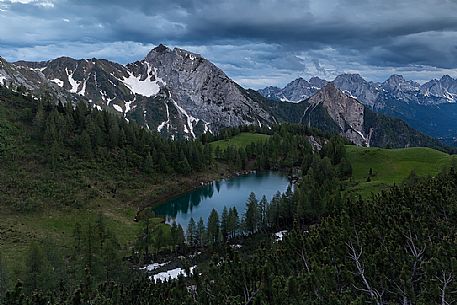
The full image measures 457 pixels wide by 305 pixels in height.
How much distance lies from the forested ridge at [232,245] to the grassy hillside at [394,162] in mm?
7307

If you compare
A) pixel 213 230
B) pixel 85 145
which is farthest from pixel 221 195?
pixel 213 230

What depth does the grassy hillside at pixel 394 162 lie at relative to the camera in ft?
379

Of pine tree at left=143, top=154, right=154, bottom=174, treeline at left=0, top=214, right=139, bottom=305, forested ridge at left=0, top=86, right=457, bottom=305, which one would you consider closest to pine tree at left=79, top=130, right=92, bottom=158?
forested ridge at left=0, top=86, right=457, bottom=305

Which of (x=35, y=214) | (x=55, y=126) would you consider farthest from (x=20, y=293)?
(x=55, y=126)

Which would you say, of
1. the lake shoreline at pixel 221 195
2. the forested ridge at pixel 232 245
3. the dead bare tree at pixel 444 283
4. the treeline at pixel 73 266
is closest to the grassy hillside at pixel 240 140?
the lake shoreline at pixel 221 195

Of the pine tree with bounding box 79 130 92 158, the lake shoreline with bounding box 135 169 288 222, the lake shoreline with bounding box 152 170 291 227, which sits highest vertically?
the pine tree with bounding box 79 130 92 158

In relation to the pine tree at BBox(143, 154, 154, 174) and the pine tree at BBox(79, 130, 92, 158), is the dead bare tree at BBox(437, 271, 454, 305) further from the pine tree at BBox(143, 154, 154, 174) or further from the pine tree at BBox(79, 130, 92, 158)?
the pine tree at BBox(143, 154, 154, 174)

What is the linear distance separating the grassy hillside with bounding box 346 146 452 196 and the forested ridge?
731 centimetres

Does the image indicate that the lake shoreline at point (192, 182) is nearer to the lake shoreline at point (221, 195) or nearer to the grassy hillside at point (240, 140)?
the lake shoreline at point (221, 195)

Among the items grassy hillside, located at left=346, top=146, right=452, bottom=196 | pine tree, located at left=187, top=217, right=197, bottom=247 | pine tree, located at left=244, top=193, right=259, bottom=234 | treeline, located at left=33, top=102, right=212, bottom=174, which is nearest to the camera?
pine tree, located at left=187, top=217, right=197, bottom=247

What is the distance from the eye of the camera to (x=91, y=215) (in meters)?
83.6

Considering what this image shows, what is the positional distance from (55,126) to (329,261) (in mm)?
97231

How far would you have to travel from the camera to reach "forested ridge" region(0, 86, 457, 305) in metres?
17.1

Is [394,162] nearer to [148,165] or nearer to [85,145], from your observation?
[148,165]
